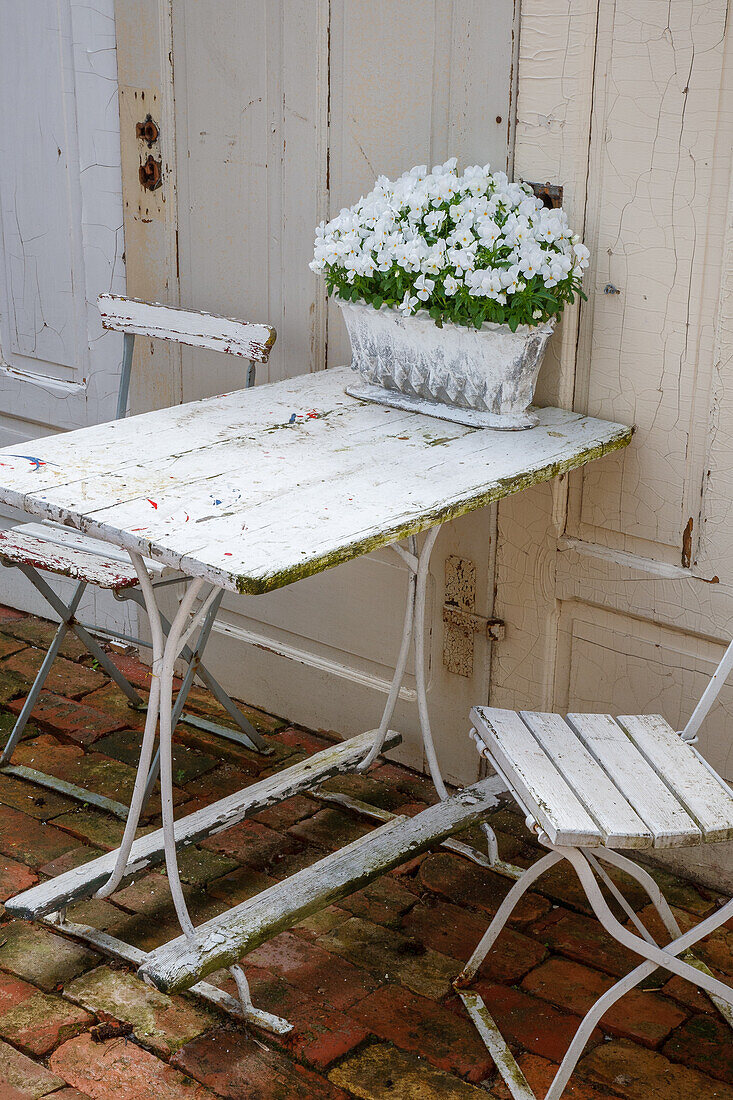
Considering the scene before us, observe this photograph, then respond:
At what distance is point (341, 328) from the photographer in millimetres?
3367

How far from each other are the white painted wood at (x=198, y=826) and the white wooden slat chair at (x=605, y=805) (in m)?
0.64

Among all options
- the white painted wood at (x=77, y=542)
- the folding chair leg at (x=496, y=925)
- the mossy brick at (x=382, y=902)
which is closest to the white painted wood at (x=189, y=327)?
the white painted wood at (x=77, y=542)

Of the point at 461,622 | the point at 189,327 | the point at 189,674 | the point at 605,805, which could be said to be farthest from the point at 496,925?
the point at 189,327

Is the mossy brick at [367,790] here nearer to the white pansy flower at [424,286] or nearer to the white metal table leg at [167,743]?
the white metal table leg at [167,743]

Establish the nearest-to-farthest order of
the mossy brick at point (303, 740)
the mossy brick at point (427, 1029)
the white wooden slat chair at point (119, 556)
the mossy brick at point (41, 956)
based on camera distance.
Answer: the mossy brick at point (427, 1029) → the mossy brick at point (41, 956) → the white wooden slat chair at point (119, 556) → the mossy brick at point (303, 740)

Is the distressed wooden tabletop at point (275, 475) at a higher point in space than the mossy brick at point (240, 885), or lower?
higher

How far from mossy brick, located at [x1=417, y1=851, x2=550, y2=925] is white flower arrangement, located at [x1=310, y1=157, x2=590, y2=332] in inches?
54.7

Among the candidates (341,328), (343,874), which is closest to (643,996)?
(343,874)

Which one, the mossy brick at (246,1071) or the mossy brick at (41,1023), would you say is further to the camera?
the mossy brick at (41,1023)

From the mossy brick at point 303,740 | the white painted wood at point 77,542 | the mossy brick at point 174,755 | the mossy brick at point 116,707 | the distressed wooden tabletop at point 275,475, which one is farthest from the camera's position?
the mossy brick at point 116,707

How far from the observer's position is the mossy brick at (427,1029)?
2.45 meters

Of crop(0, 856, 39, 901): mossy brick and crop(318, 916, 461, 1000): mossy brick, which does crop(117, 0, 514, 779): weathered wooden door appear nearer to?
crop(318, 916, 461, 1000): mossy brick

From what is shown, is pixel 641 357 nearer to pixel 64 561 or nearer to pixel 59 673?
pixel 64 561

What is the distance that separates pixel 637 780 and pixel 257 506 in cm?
89
